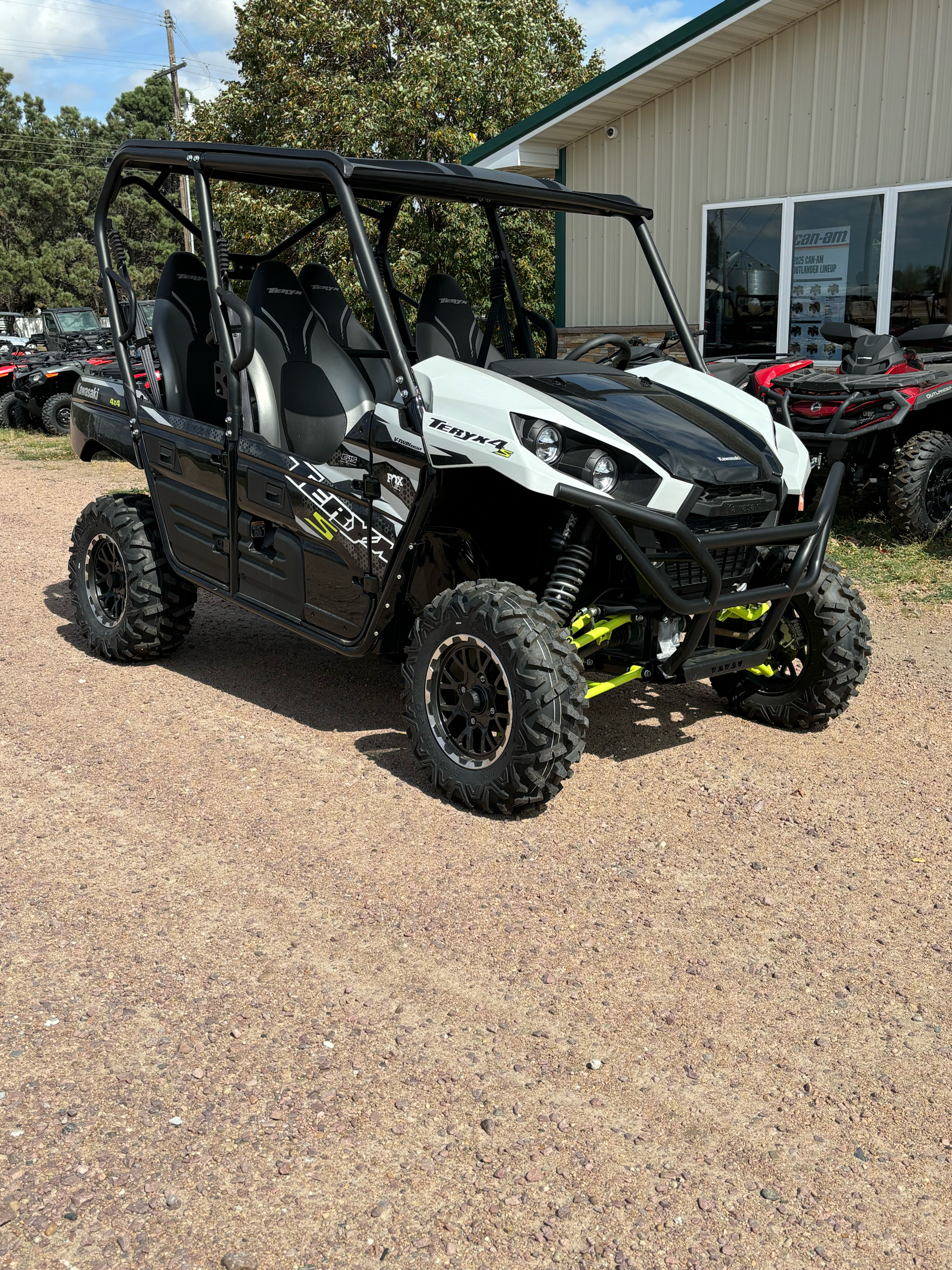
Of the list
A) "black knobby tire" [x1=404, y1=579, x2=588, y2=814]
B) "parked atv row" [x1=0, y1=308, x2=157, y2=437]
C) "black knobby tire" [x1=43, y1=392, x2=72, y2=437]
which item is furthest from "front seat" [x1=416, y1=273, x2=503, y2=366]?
"black knobby tire" [x1=43, y1=392, x2=72, y2=437]

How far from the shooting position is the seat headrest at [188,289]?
5.66 metres

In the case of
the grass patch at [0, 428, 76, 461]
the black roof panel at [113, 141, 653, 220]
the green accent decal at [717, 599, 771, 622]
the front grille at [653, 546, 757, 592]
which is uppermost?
the black roof panel at [113, 141, 653, 220]

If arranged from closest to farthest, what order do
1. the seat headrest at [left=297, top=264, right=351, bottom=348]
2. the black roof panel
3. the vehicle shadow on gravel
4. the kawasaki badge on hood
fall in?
the kawasaki badge on hood → the black roof panel → the vehicle shadow on gravel → the seat headrest at [left=297, top=264, right=351, bottom=348]

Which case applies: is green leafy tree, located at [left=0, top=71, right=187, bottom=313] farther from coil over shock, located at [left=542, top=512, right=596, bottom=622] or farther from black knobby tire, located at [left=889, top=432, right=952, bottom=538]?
coil over shock, located at [left=542, top=512, right=596, bottom=622]

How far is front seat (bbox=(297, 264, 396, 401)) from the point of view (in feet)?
18.2

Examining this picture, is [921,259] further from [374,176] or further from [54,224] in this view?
[54,224]

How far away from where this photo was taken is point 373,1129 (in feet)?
8.48

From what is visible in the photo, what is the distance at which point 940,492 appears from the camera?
340 inches

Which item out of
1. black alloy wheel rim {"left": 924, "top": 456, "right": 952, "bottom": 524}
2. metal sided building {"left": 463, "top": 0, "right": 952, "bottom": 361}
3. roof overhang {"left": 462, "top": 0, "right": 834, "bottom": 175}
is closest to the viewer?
black alloy wheel rim {"left": 924, "top": 456, "right": 952, "bottom": 524}

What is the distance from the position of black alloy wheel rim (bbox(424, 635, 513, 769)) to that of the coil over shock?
1.02 ft

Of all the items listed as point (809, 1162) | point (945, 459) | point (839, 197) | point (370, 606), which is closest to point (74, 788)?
point (370, 606)

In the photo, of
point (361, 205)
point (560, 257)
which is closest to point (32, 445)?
point (560, 257)

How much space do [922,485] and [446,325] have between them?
4.18 meters

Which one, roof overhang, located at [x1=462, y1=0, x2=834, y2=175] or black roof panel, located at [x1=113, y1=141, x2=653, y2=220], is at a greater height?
roof overhang, located at [x1=462, y1=0, x2=834, y2=175]
